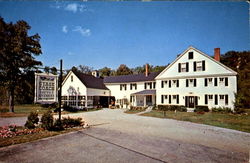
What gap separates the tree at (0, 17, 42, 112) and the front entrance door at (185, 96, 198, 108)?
76.1 ft

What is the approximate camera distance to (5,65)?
17.8 metres

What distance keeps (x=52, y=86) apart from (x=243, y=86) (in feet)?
100.0

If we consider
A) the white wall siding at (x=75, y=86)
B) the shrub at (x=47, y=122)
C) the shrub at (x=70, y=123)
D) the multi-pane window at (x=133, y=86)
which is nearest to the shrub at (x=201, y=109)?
the multi-pane window at (x=133, y=86)

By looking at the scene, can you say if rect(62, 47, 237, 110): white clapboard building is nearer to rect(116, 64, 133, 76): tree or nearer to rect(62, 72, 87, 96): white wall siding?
rect(62, 72, 87, 96): white wall siding

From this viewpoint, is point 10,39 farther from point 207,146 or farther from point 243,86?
point 243,86

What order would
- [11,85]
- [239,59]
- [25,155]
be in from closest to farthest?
[25,155] < [11,85] < [239,59]

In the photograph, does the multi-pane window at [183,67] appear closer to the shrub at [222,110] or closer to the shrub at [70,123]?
the shrub at [222,110]

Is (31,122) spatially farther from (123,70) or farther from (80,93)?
(123,70)

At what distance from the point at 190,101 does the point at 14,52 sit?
25316mm

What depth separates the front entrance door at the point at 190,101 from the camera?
Result: 65.8ft

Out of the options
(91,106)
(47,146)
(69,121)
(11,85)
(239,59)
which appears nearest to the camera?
(47,146)

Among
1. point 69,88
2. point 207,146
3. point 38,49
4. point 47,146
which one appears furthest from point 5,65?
point 207,146

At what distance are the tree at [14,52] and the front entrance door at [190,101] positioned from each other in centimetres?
2320

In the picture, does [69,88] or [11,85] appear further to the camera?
[69,88]
